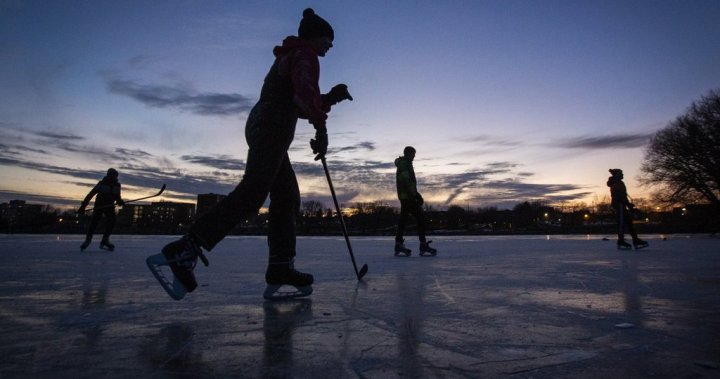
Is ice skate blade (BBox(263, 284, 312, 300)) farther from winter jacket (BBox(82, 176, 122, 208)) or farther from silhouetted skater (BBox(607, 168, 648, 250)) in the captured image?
silhouetted skater (BBox(607, 168, 648, 250))

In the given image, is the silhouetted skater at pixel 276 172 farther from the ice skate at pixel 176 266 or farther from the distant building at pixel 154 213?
the distant building at pixel 154 213

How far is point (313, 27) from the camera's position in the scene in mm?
3271

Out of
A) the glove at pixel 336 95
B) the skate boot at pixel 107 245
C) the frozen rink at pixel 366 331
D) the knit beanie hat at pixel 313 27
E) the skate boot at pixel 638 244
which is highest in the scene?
the knit beanie hat at pixel 313 27

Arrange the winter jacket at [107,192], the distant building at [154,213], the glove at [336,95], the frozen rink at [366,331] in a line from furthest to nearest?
the distant building at [154,213] → the winter jacket at [107,192] → the glove at [336,95] → the frozen rink at [366,331]

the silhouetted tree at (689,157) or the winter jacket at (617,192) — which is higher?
the silhouetted tree at (689,157)

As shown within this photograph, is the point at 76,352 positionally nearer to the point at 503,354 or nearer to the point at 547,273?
the point at 503,354

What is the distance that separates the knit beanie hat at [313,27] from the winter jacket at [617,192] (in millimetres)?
9574

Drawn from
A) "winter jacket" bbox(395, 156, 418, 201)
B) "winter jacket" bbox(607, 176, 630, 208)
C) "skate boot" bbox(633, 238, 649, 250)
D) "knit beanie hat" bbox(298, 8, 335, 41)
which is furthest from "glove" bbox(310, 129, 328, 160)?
"winter jacket" bbox(607, 176, 630, 208)

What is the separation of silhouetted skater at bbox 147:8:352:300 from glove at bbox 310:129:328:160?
19mm

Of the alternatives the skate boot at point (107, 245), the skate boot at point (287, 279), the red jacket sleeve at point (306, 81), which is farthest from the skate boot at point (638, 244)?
the skate boot at point (107, 245)

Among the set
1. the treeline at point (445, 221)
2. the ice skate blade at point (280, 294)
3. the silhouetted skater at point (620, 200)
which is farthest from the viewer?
the treeline at point (445, 221)

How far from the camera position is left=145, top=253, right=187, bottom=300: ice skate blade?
2.52 m

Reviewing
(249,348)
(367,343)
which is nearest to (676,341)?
(367,343)

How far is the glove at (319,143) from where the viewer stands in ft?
11.3
